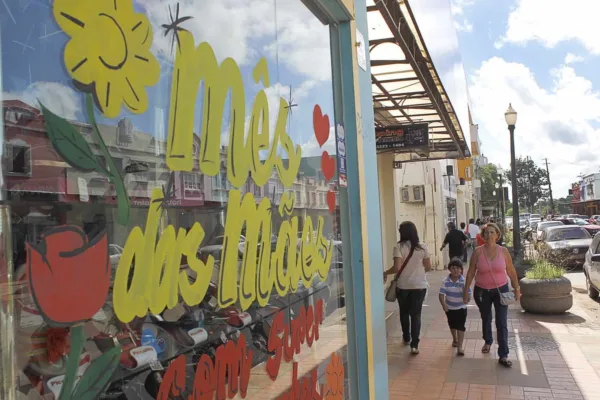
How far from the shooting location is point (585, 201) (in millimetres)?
77062

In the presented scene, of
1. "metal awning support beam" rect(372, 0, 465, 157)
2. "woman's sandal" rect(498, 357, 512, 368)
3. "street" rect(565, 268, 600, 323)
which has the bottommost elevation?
"street" rect(565, 268, 600, 323)

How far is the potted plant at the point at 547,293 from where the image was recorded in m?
8.91

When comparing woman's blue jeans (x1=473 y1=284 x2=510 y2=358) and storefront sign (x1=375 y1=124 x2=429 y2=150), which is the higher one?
storefront sign (x1=375 y1=124 x2=429 y2=150)

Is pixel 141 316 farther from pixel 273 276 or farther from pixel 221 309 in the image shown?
pixel 273 276

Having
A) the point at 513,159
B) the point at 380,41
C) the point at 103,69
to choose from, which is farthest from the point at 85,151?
the point at 513,159

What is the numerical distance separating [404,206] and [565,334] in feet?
33.7

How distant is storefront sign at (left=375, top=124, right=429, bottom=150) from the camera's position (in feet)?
33.7

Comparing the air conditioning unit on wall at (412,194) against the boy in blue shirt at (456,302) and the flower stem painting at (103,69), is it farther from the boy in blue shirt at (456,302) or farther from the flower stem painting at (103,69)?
the flower stem painting at (103,69)

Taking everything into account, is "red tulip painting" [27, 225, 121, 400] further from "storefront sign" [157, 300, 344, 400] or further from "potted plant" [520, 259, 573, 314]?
"potted plant" [520, 259, 573, 314]

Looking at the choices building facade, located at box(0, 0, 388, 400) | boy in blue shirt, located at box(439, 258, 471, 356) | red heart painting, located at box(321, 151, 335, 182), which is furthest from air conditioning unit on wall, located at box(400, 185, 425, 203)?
red heart painting, located at box(321, 151, 335, 182)

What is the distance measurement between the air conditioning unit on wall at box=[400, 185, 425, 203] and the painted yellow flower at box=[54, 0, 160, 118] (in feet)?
52.5

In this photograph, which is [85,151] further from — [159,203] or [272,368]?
[272,368]

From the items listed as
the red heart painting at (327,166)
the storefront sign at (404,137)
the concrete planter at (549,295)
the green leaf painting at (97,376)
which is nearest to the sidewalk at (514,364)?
the concrete planter at (549,295)

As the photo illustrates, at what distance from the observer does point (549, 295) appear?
893cm
